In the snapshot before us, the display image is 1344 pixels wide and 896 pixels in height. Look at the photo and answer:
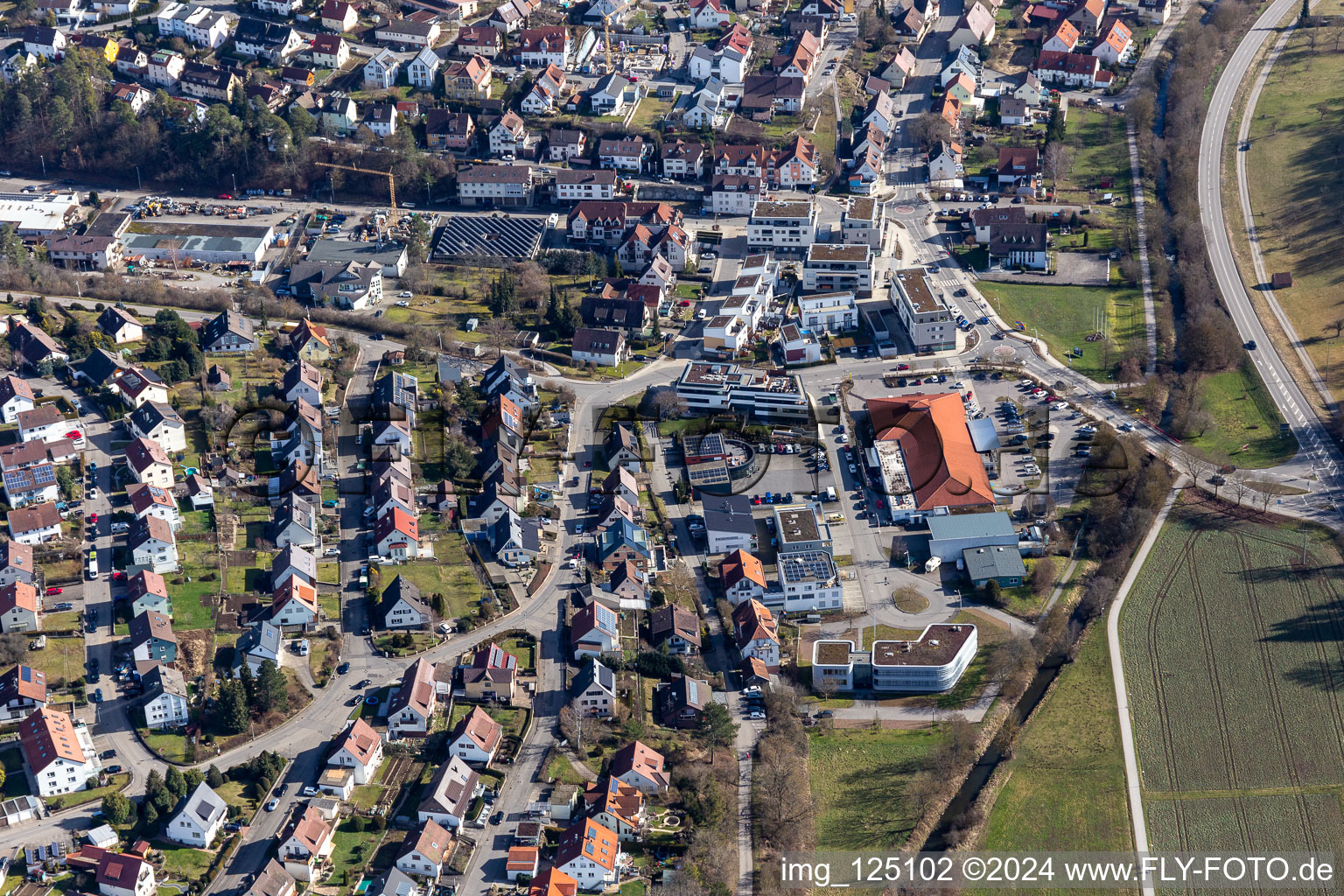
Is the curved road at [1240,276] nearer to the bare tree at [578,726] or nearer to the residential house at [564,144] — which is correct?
the bare tree at [578,726]

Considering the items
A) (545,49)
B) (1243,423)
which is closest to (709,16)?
(545,49)

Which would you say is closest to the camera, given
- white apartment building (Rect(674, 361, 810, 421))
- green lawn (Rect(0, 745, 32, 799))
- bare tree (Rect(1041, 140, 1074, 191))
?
green lawn (Rect(0, 745, 32, 799))

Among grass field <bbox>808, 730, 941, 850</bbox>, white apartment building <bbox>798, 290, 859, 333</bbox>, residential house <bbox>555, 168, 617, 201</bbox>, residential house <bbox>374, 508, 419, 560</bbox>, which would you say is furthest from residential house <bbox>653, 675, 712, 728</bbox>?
residential house <bbox>555, 168, 617, 201</bbox>

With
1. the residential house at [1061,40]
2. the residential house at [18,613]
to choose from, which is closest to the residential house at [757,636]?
the residential house at [18,613]

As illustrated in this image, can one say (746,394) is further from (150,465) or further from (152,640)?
(152,640)

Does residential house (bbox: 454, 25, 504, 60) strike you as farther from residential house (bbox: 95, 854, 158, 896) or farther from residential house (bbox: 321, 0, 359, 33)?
residential house (bbox: 95, 854, 158, 896)
